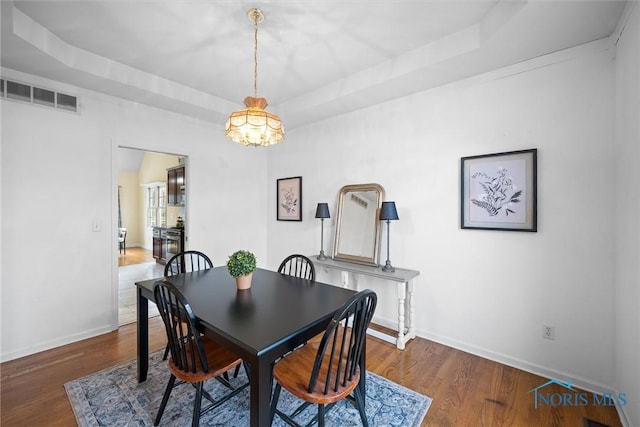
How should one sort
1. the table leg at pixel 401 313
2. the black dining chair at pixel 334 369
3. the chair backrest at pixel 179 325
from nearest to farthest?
the black dining chair at pixel 334 369, the chair backrest at pixel 179 325, the table leg at pixel 401 313

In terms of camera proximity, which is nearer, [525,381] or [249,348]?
[249,348]

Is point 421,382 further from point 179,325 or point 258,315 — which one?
point 179,325

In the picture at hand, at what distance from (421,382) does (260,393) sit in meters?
1.51

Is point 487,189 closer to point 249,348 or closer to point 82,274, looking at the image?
point 249,348

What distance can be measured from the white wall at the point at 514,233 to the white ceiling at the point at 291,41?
0.26 meters

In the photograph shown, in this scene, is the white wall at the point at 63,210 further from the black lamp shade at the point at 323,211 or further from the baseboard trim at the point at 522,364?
the baseboard trim at the point at 522,364

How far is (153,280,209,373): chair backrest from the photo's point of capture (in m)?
1.45

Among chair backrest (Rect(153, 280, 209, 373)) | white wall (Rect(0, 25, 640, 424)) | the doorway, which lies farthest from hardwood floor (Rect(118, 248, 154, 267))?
chair backrest (Rect(153, 280, 209, 373))

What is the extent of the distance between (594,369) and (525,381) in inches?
18.3

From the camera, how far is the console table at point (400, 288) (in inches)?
104

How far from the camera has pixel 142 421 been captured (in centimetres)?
173

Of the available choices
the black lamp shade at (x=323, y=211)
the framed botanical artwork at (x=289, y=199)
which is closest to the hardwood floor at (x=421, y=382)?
the black lamp shade at (x=323, y=211)

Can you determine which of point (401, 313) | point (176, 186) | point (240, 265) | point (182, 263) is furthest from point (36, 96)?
point (401, 313)

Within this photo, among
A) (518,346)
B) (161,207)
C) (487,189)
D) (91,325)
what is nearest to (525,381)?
(518,346)
